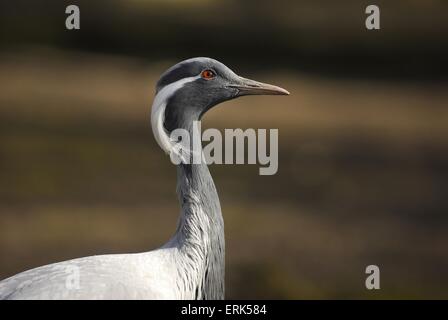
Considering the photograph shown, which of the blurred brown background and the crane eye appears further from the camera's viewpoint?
the blurred brown background

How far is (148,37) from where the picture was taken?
347 cm

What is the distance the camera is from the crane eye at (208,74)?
1.55 metres

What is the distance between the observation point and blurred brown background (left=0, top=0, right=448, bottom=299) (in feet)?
9.86

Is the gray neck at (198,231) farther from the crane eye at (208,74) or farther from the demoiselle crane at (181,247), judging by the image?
the crane eye at (208,74)

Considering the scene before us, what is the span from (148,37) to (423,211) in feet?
4.69

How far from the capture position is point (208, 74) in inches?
61.2

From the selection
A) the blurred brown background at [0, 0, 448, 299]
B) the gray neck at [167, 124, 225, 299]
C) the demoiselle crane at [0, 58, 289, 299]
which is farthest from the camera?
the blurred brown background at [0, 0, 448, 299]

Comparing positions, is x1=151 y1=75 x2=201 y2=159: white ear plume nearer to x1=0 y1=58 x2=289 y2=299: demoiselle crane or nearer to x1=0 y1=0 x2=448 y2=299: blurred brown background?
x1=0 y1=58 x2=289 y2=299: demoiselle crane

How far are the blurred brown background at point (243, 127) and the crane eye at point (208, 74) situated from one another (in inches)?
54.0

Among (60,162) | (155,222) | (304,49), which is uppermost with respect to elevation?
(304,49)

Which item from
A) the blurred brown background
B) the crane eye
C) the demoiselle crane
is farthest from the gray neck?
the blurred brown background

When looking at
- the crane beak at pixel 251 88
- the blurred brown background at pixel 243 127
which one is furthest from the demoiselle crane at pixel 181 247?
the blurred brown background at pixel 243 127

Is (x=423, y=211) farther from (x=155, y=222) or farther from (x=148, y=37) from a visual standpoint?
(x=148, y=37)
